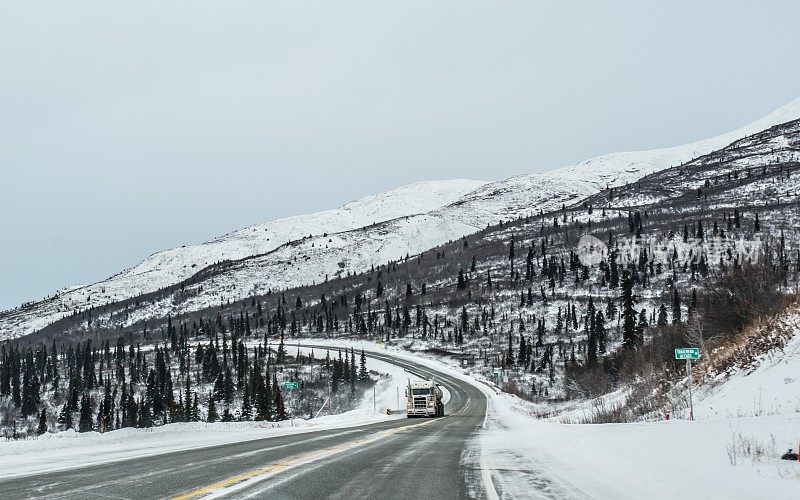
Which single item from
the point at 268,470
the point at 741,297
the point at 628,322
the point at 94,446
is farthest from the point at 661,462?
the point at 628,322

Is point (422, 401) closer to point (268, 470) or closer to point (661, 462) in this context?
point (661, 462)

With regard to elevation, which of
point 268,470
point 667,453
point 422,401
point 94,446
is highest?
point 268,470

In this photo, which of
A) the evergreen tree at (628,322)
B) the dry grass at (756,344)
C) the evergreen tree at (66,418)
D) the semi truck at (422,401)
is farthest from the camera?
the evergreen tree at (66,418)

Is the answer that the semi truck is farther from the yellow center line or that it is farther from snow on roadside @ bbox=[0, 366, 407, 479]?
the yellow center line

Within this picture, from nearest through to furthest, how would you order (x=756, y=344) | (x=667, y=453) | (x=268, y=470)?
(x=268, y=470) → (x=667, y=453) → (x=756, y=344)

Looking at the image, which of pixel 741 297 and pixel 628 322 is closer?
pixel 741 297

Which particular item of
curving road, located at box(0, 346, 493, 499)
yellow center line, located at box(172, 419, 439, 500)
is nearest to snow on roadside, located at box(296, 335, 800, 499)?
curving road, located at box(0, 346, 493, 499)

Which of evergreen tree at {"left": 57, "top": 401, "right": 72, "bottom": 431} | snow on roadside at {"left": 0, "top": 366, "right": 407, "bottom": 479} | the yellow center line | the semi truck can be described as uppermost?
the yellow center line

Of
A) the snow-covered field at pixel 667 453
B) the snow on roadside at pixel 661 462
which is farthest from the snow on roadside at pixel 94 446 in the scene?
the snow on roadside at pixel 661 462

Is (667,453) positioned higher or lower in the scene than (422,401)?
higher

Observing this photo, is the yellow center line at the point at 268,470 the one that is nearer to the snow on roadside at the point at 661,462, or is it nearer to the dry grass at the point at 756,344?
the snow on roadside at the point at 661,462

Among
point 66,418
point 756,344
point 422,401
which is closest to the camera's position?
point 756,344

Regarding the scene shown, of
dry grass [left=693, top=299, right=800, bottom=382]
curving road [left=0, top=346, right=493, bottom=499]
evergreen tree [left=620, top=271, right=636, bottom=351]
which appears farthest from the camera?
evergreen tree [left=620, top=271, right=636, bottom=351]

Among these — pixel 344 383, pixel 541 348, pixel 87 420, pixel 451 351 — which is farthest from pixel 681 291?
pixel 87 420
